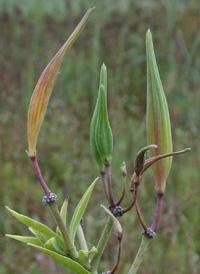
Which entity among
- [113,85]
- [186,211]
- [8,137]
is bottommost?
[186,211]

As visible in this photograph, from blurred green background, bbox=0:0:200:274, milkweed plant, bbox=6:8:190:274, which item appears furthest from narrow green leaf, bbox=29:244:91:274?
blurred green background, bbox=0:0:200:274

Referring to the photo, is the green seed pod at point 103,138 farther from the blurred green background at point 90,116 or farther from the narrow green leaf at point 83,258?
the blurred green background at point 90,116

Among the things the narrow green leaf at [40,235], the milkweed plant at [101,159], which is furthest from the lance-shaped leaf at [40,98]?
the narrow green leaf at [40,235]

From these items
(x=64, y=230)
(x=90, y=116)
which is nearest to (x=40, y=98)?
(x=64, y=230)

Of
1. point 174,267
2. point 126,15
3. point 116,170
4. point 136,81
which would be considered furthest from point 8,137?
point 126,15

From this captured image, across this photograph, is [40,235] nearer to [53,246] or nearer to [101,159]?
[53,246]

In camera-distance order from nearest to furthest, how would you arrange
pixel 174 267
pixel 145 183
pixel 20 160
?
pixel 174 267, pixel 145 183, pixel 20 160

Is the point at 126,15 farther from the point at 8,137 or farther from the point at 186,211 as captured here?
the point at 186,211

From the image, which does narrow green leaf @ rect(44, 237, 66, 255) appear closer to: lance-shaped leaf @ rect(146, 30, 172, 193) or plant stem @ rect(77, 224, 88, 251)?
plant stem @ rect(77, 224, 88, 251)
